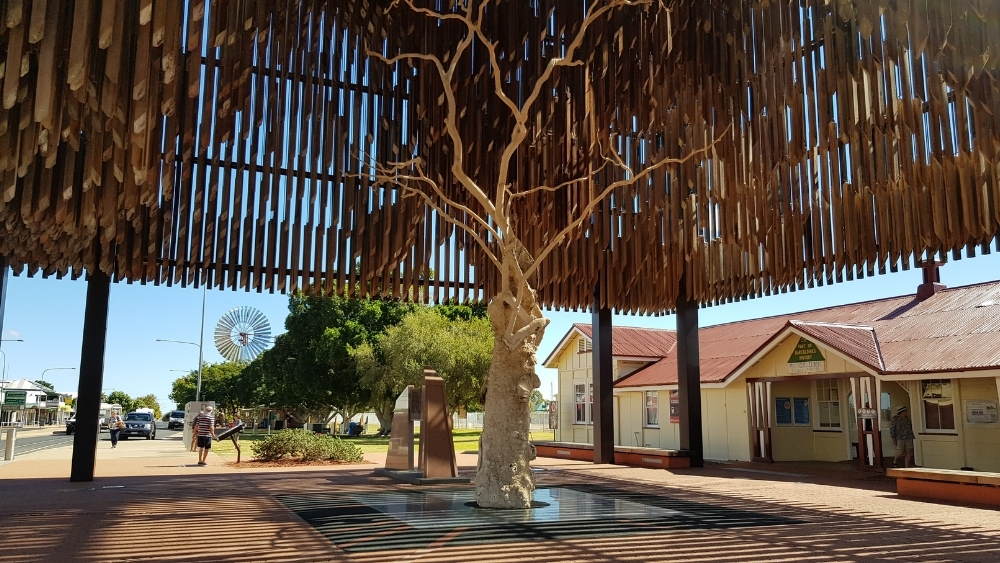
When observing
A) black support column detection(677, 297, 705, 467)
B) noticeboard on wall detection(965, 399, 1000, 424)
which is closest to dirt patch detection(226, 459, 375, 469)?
black support column detection(677, 297, 705, 467)

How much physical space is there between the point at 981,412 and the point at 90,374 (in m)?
18.5

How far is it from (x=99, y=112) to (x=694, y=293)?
46.6ft

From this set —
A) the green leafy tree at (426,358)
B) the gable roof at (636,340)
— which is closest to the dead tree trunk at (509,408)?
the gable roof at (636,340)

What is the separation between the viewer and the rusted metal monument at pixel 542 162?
33.1 feet

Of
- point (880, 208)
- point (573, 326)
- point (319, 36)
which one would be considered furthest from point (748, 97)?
point (573, 326)

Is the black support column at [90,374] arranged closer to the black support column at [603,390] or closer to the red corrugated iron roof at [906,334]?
the black support column at [603,390]

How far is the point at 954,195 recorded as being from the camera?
11.2m

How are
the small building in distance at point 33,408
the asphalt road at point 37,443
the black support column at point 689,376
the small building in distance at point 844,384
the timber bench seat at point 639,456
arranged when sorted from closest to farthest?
the small building in distance at point 844,384 → the timber bench seat at point 639,456 → the black support column at point 689,376 → the asphalt road at point 37,443 → the small building in distance at point 33,408

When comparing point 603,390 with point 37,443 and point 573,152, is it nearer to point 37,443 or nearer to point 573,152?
point 573,152

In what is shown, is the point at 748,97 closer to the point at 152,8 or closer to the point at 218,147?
the point at 218,147

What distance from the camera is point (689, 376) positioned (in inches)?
749

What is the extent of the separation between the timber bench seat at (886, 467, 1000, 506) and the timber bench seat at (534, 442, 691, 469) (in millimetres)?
6279

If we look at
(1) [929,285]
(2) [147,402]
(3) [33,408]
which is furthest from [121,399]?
(1) [929,285]

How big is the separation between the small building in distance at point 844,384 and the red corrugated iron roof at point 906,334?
0.13ft
